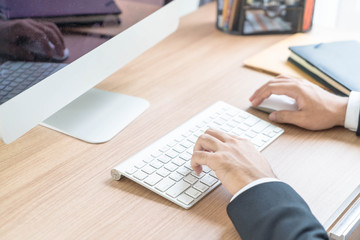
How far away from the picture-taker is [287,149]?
1.01m

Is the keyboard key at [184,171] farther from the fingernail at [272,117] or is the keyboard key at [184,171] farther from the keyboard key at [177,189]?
the fingernail at [272,117]

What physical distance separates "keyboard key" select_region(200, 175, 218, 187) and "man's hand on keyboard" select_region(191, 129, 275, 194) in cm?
2

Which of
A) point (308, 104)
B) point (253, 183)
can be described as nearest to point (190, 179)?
point (253, 183)

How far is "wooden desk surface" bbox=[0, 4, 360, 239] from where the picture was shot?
Result: 816mm

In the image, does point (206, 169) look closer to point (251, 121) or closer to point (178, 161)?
point (178, 161)

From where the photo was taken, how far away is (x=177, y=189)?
→ 2.89ft

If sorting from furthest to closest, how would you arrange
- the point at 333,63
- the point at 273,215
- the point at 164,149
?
the point at 333,63
the point at 164,149
the point at 273,215

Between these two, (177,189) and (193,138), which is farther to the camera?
(193,138)

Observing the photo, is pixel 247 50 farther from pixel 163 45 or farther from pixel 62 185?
pixel 62 185

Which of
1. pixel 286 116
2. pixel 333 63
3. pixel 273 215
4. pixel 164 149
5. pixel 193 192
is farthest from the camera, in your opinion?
pixel 333 63

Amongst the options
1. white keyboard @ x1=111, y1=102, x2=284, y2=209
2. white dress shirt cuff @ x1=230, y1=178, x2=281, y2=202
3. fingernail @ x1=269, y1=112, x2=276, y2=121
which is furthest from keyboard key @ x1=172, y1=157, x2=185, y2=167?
fingernail @ x1=269, y1=112, x2=276, y2=121

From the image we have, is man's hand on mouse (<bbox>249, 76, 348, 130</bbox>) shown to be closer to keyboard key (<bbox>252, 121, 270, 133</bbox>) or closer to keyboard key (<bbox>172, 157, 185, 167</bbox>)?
keyboard key (<bbox>252, 121, 270, 133</bbox>)

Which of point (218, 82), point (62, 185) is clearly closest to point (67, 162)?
point (62, 185)

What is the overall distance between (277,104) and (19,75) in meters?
0.58
